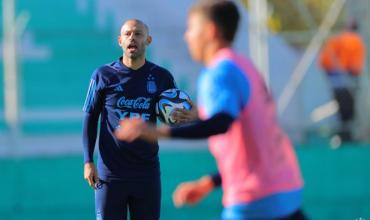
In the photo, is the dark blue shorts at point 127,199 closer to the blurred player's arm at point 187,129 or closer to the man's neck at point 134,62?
the man's neck at point 134,62

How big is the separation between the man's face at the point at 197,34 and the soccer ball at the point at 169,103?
7.06 feet

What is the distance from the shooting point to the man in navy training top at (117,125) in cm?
666

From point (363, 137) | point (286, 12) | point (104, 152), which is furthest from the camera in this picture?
point (286, 12)

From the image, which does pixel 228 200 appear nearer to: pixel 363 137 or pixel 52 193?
pixel 52 193

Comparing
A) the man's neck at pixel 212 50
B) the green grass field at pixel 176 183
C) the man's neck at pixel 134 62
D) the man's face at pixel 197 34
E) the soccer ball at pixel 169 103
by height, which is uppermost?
the man's neck at pixel 134 62

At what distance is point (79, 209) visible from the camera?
10.8 meters

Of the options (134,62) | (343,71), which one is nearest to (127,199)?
(134,62)

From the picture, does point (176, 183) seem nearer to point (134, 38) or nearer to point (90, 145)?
point (90, 145)

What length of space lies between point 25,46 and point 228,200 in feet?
33.0

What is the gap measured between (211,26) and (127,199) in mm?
2718

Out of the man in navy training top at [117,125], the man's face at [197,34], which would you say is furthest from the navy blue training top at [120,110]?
the man's face at [197,34]

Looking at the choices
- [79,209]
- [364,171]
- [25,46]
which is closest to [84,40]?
[25,46]

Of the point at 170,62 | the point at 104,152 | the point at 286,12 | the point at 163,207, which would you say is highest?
the point at 286,12

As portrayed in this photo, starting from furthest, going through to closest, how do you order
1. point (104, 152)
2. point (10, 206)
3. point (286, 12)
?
point (286, 12) < point (10, 206) < point (104, 152)
